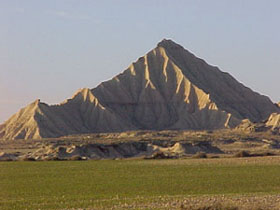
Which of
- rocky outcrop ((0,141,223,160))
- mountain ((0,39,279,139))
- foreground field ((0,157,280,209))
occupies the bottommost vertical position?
foreground field ((0,157,280,209))

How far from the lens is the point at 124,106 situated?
171 metres

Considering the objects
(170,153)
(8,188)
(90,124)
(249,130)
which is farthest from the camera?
(90,124)

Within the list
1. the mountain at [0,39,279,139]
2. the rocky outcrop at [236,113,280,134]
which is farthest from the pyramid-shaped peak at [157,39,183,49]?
the rocky outcrop at [236,113,280,134]

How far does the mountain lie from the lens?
6156 inches

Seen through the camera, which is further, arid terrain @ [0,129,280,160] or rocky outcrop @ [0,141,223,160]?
rocky outcrop @ [0,141,223,160]

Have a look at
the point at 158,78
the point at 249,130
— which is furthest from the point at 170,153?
the point at 158,78

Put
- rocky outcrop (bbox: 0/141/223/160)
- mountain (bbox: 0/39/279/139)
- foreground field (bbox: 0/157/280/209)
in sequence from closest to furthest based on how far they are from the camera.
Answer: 1. foreground field (bbox: 0/157/280/209)
2. rocky outcrop (bbox: 0/141/223/160)
3. mountain (bbox: 0/39/279/139)

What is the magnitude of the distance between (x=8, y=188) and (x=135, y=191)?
764cm

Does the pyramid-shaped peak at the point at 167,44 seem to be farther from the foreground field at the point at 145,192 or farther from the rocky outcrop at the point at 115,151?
the foreground field at the point at 145,192

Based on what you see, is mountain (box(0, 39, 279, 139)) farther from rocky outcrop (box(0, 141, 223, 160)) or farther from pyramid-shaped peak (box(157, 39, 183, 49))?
rocky outcrop (box(0, 141, 223, 160))

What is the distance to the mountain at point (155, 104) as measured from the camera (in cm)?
15638

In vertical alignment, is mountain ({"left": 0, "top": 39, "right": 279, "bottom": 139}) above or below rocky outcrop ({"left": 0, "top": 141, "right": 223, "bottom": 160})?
above

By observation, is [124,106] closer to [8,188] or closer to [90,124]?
[90,124]

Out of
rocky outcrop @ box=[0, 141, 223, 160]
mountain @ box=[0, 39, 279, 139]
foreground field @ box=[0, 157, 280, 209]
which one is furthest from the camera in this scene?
mountain @ box=[0, 39, 279, 139]
